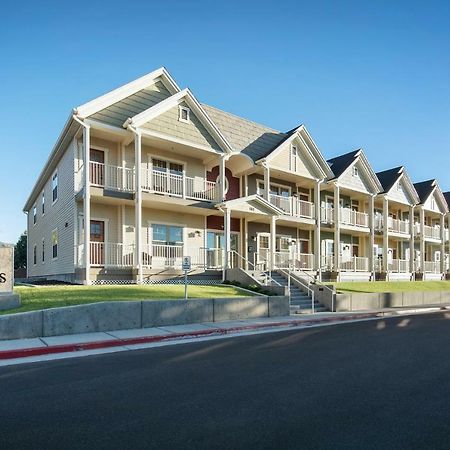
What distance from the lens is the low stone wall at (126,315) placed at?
394 inches

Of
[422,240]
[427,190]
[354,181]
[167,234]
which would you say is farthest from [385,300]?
[427,190]

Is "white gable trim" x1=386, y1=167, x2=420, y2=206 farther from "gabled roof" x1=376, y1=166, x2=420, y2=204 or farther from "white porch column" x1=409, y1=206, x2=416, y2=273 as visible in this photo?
"white porch column" x1=409, y1=206, x2=416, y2=273

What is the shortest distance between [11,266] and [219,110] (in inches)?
669

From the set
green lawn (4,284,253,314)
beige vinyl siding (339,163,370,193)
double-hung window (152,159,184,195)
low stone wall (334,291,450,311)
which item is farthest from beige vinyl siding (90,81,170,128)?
beige vinyl siding (339,163,370,193)

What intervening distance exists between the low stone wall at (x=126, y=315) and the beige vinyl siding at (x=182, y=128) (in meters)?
9.52

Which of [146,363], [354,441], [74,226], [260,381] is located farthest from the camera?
[74,226]

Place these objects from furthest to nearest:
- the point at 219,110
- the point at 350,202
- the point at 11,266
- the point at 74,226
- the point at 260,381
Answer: the point at 350,202
the point at 219,110
the point at 74,226
the point at 11,266
the point at 260,381

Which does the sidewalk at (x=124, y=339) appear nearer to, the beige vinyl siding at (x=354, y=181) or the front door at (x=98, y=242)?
Result: the front door at (x=98, y=242)

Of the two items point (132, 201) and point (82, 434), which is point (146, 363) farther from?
point (132, 201)

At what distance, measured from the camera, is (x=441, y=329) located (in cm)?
1274

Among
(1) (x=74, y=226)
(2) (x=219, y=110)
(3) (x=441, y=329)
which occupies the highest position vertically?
(2) (x=219, y=110)

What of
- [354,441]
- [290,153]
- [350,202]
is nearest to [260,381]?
[354,441]

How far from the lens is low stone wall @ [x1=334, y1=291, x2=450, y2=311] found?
1878 centimetres

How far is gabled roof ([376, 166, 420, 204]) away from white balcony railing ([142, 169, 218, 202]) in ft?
57.3
